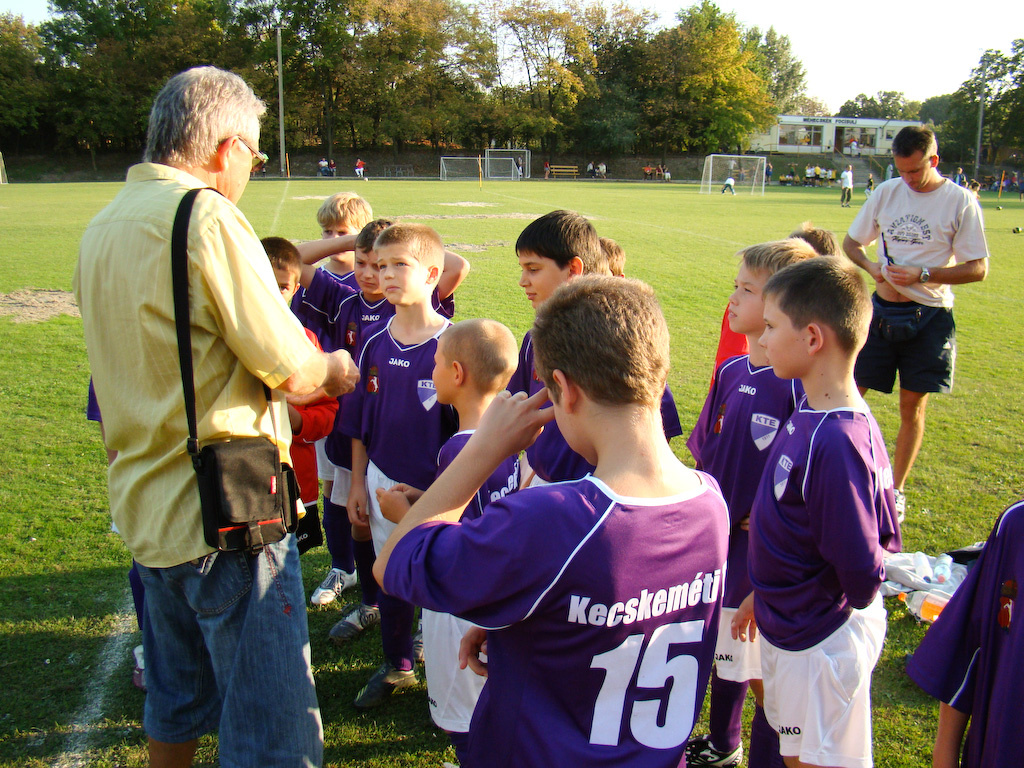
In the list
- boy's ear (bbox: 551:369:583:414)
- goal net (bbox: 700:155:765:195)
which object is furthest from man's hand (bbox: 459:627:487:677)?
goal net (bbox: 700:155:765:195)

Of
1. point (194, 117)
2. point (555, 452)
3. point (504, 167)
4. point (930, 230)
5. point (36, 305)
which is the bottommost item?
point (36, 305)

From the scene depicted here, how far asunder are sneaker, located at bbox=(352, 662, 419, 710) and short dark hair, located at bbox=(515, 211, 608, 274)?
1976 mm

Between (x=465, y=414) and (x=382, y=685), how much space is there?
4.63 feet

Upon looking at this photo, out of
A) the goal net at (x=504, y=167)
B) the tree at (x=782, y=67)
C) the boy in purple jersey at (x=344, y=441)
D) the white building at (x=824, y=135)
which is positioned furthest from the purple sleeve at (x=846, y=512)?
the tree at (x=782, y=67)

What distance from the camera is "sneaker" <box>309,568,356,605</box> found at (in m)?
3.94

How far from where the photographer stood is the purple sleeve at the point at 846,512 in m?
2.05

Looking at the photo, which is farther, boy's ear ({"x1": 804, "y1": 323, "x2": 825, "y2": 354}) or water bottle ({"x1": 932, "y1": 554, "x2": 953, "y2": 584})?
water bottle ({"x1": 932, "y1": 554, "x2": 953, "y2": 584})

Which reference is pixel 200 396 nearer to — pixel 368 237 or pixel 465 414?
pixel 465 414

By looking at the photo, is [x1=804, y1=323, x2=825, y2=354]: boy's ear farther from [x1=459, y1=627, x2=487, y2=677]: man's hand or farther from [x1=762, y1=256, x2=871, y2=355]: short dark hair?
[x1=459, y1=627, x2=487, y2=677]: man's hand

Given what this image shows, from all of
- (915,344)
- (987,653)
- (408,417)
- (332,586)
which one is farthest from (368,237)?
(915,344)

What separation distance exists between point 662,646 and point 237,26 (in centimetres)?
7290

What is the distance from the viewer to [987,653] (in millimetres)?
1568

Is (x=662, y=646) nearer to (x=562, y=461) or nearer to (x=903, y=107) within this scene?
(x=562, y=461)

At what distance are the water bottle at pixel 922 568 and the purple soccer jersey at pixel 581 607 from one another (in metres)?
2.92
